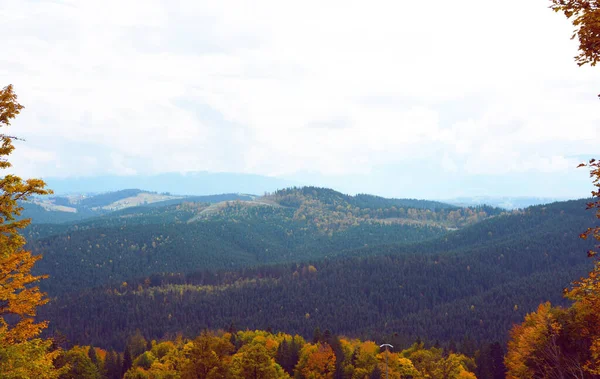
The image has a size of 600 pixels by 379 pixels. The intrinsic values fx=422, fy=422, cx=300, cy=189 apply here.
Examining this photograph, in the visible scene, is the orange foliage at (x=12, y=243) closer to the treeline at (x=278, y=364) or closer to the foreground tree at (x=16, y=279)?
the foreground tree at (x=16, y=279)

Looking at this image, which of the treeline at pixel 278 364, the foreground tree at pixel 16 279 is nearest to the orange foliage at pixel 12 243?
the foreground tree at pixel 16 279

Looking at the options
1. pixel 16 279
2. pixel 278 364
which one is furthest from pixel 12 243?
pixel 278 364

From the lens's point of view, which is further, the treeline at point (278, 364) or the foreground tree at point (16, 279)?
the treeline at point (278, 364)

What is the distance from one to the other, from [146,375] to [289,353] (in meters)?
31.4

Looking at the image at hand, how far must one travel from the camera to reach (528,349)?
197 ft

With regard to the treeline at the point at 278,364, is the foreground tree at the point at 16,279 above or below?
above

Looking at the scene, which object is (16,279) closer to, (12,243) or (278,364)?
(12,243)

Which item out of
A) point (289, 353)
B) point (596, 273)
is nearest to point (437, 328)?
point (289, 353)

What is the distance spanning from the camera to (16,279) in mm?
25625

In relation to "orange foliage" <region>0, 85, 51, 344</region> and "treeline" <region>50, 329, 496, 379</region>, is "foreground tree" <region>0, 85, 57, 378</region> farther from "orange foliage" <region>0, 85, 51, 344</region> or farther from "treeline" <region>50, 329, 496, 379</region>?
"treeline" <region>50, 329, 496, 379</region>

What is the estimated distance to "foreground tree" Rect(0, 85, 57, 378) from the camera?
74.7ft

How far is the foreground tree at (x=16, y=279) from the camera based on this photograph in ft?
74.7

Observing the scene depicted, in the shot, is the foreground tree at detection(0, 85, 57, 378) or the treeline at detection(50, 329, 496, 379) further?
the treeline at detection(50, 329, 496, 379)

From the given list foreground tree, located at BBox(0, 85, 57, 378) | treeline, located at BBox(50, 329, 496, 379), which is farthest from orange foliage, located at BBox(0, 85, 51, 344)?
treeline, located at BBox(50, 329, 496, 379)
